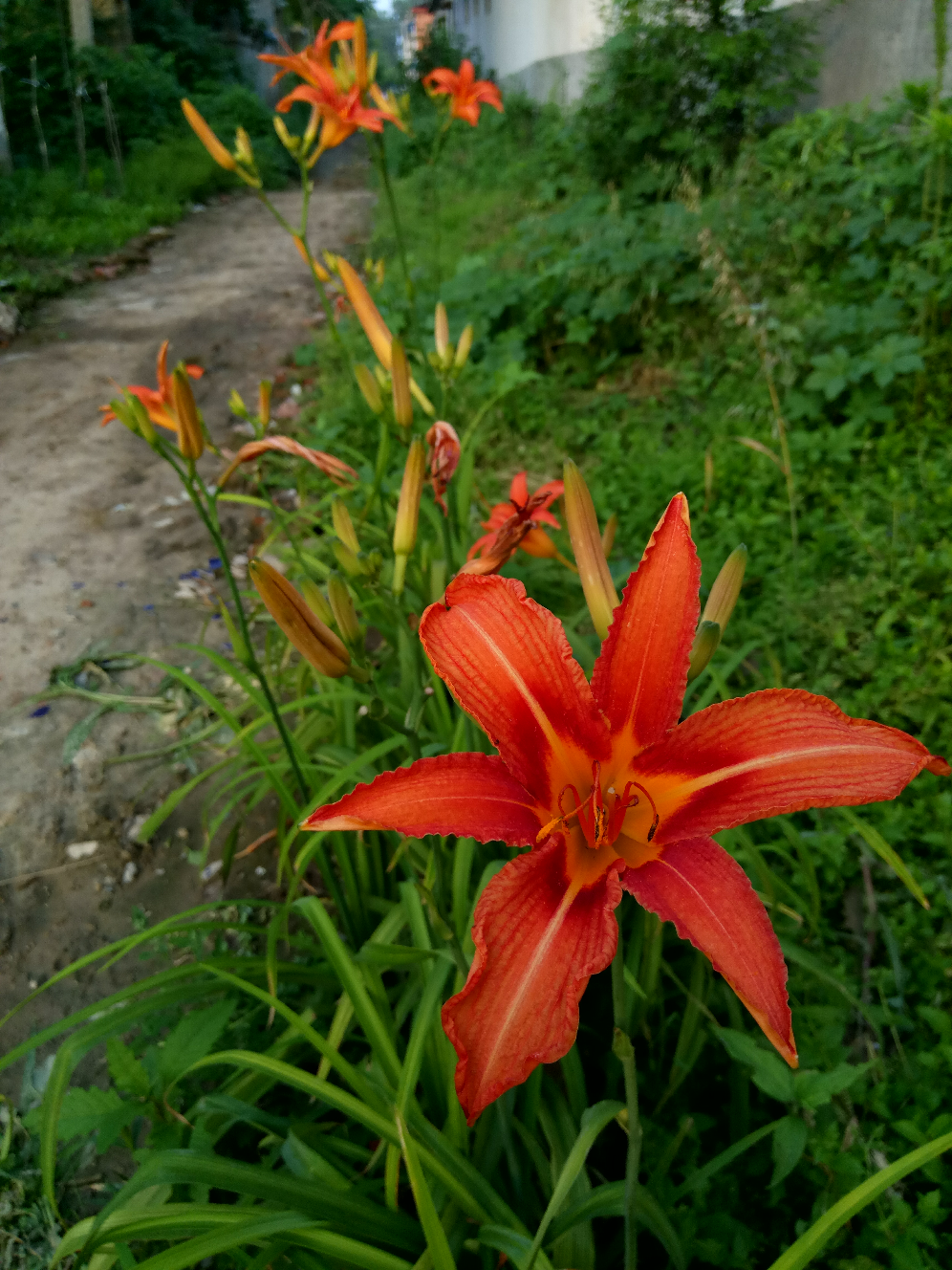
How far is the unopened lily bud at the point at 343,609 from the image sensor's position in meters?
0.98

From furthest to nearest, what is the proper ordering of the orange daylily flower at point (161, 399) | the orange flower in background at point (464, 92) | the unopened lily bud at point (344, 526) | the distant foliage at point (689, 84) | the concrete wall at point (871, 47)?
1. the distant foliage at point (689, 84)
2. the concrete wall at point (871, 47)
3. the orange flower in background at point (464, 92)
4. the orange daylily flower at point (161, 399)
5. the unopened lily bud at point (344, 526)

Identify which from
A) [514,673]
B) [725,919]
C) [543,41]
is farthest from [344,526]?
[543,41]

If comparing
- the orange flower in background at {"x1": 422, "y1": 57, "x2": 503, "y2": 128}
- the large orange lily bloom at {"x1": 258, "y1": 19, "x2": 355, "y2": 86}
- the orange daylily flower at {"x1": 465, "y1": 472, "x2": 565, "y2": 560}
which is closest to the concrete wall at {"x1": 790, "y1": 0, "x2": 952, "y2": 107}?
the orange flower in background at {"x1": 422, "y1": 57, "x2": 503, "y2": 128}

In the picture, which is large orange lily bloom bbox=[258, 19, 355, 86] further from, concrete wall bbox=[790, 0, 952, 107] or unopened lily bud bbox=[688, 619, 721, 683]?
concrete wall bbox=[790, 0, 952, 107]

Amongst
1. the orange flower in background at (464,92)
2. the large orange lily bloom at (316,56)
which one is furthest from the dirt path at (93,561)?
the orange flower in background at (464,92)

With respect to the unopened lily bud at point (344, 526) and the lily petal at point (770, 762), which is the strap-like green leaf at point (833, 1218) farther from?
the unopened lily bud at point (344, 526)

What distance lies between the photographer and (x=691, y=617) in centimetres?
75

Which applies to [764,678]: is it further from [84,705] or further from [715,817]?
[84,705]

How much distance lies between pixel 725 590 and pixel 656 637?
6.8 inches

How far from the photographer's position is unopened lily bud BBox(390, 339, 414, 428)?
136 cm

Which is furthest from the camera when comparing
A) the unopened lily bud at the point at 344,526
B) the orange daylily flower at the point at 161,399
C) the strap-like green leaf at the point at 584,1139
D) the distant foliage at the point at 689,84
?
the distant foliage at the point at 689,84

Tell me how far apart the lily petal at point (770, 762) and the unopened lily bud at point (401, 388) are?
0.90m

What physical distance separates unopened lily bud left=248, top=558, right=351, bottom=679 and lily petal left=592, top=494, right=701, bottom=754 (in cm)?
38

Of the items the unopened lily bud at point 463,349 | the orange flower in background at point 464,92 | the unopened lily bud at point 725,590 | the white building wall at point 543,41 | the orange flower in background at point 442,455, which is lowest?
the unopened lily bud at point 725,590
